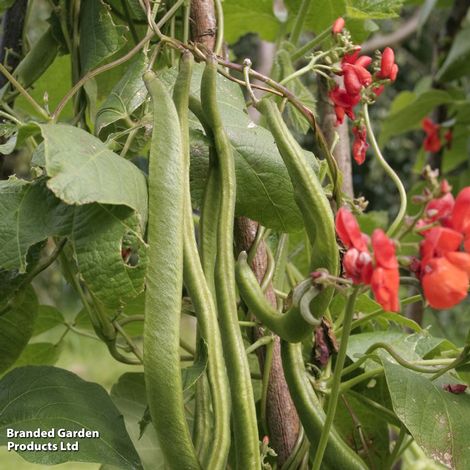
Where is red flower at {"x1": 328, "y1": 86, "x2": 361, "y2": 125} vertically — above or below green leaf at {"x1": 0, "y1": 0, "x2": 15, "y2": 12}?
below

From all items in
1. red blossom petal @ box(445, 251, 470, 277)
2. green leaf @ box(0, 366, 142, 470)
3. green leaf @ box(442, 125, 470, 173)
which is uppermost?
red blossom petal @ box(445, 251, 470, 277)

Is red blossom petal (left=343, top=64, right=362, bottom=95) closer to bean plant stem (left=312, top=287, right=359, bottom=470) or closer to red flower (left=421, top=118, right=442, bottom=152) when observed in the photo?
bean plant stem (left=312, top=287, right=359, bottom=470)

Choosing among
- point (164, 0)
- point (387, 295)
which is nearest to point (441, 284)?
point (387, 295)

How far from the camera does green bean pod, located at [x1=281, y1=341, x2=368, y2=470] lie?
710 mm

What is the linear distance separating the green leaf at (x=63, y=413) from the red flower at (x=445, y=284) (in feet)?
1.03

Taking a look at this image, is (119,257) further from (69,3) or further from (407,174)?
(407,174)

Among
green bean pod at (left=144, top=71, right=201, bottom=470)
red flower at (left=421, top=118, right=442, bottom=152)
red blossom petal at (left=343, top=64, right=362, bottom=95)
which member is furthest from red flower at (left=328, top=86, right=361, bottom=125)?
red flower at (left=421, top=118, right=442, bottom=152)

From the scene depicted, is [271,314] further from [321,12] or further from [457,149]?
[457,149]

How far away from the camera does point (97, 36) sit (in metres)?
0.84

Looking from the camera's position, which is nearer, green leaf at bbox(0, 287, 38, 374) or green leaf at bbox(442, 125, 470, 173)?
green leaf at bbox(0, 287, 38, 374)

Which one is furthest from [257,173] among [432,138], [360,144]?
[432,138]

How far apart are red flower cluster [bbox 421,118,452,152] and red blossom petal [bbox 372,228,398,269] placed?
1.18 m

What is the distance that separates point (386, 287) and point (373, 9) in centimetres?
65

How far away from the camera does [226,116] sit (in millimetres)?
784
